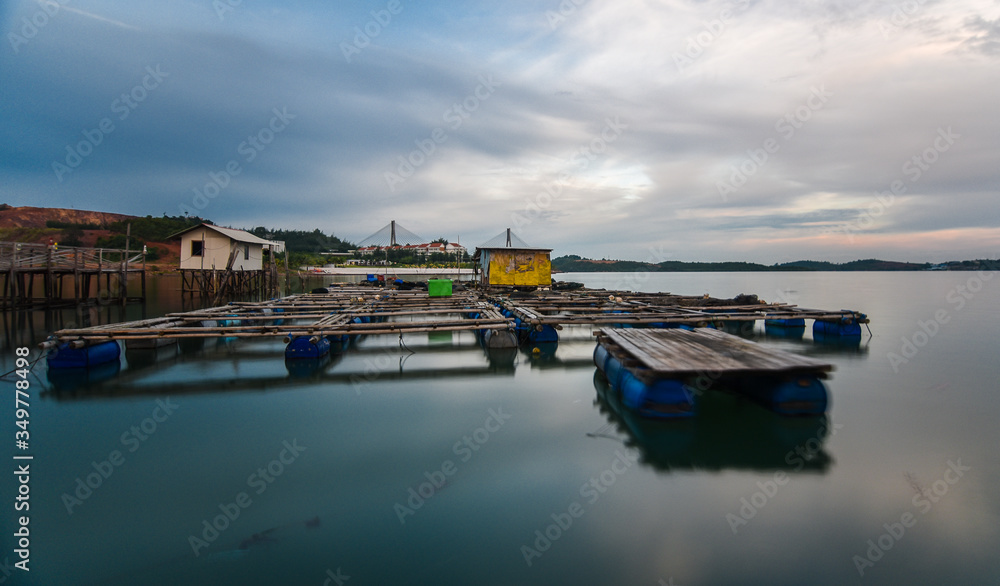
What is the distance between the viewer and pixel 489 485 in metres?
6.21

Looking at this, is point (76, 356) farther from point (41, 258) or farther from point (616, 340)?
point (41, 258)

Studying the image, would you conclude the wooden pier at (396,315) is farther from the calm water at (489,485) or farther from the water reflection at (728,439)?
the water reflection at (728,439)

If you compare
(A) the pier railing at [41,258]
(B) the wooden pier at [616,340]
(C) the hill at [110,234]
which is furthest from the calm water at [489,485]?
(C) the hill at [110,234]

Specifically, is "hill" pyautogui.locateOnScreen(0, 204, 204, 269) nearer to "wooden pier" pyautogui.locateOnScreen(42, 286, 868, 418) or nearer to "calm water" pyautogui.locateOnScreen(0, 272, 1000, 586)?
"wooden pier" pyautogui.locateOnScreen(42, 286, 868, 418)

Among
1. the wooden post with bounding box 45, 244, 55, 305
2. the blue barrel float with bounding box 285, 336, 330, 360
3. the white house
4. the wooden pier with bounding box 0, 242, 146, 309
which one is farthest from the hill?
the blue barrel float with bounding box 285, 336, 330, 360

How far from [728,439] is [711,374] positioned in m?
1.13

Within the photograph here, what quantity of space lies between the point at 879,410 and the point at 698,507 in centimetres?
663

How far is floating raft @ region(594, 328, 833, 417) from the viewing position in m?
7.48

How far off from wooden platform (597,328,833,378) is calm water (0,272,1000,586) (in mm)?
1100

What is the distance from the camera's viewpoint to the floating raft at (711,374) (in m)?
7.48

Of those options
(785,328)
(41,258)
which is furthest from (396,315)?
(41,258)

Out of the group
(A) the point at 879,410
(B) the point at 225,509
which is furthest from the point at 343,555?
(A) the point at 879,410

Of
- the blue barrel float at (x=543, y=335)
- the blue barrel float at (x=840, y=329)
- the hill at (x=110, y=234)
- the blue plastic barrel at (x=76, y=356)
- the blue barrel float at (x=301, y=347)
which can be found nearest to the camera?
the blue plastic barrel at (x=76, y=356)

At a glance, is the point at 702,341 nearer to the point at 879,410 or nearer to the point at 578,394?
the point at 578,394
